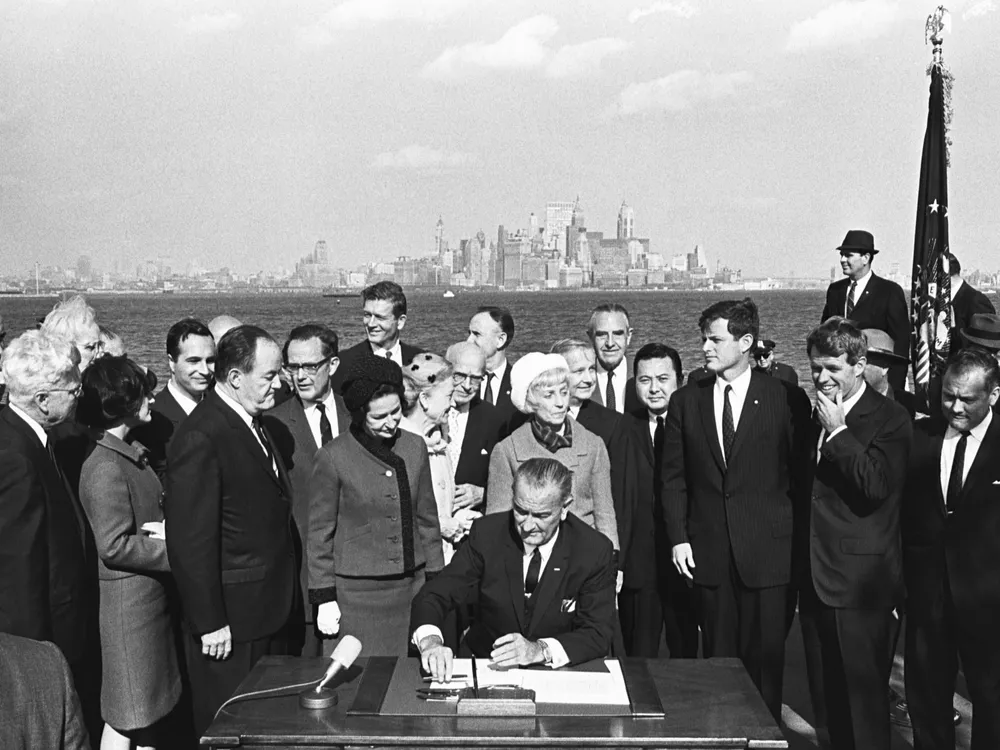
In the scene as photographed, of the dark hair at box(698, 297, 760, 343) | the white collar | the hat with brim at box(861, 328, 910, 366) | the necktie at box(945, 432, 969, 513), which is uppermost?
the dark hair at box(698, 297, 760, 343)

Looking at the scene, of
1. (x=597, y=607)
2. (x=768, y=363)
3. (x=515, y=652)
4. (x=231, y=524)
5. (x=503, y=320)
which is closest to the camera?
(x=515, y=652)

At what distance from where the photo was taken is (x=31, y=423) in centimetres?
353

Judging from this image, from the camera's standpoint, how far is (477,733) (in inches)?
107

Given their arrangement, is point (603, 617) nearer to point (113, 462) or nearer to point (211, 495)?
point (211, 495)

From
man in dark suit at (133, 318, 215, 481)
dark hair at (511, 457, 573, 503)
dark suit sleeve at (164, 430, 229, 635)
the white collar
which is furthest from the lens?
man in dark suit at (133, 318, 215, 481)

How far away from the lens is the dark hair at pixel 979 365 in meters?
3.94

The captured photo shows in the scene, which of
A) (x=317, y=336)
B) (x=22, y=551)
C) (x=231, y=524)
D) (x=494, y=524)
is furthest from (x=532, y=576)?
(x=317, y=336)

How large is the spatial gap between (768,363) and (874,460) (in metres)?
2.23

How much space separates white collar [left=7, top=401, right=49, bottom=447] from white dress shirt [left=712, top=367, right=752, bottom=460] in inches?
94.5

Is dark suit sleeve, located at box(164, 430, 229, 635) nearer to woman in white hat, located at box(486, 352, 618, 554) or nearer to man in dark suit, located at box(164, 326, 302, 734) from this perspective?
man in dark suit, located at box(164, 326, 302, 734)

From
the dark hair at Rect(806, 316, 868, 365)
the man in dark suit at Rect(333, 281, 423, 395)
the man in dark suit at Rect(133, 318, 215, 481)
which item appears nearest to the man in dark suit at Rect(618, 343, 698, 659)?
the dark hair at Rect(806, 316, 868, 365)

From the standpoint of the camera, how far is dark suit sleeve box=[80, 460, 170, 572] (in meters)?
3.82

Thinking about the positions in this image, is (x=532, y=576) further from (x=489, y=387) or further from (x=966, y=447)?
(x=489, y=387)

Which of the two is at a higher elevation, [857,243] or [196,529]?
[857,243]
